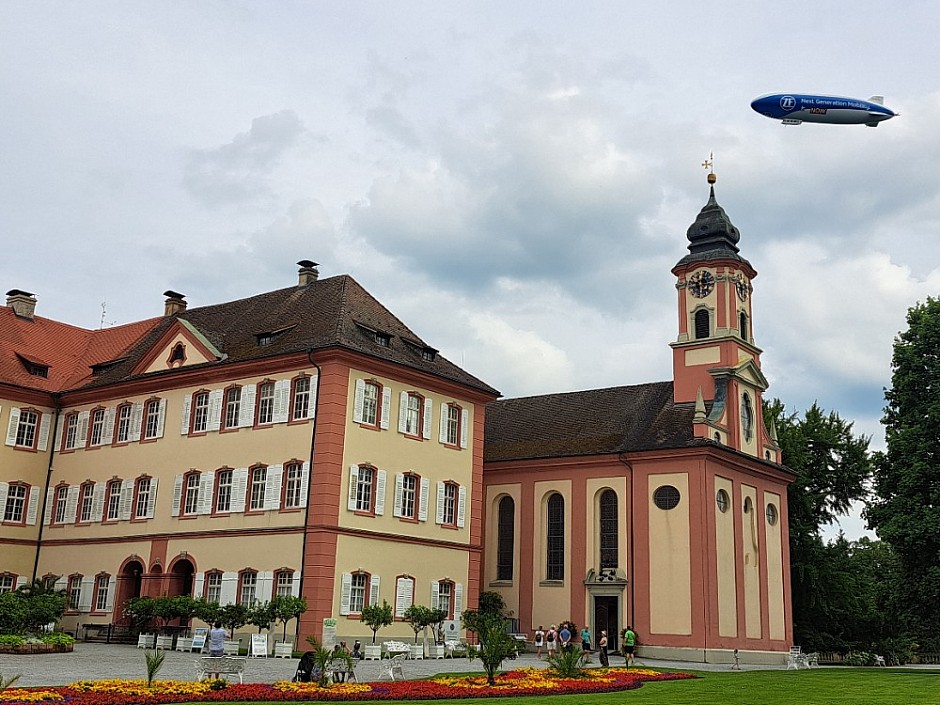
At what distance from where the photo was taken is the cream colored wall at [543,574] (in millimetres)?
44531

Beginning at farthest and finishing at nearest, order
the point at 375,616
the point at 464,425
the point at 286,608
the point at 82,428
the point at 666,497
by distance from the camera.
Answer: the point at 82,428, the point at 666,497, the point at 464,425, the point at 375,616, the point at 286,608

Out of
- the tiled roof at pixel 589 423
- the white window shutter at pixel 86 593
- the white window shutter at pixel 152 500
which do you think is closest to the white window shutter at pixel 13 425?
the white window shutter at pixel 86 593

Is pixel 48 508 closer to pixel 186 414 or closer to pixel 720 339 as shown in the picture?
pixel 186 414

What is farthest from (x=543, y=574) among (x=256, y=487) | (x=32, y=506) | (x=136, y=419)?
(x=32, y=506)

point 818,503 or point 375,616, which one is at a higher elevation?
point 818,503

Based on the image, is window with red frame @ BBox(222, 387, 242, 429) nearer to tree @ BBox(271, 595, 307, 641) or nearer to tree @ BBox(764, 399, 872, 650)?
tree @ BBox(271, 595, 307, 641)

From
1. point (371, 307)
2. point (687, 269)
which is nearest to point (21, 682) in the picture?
point (371, 307)

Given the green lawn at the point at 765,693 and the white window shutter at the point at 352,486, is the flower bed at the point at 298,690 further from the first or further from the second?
the white window shutter at the point at 352,486

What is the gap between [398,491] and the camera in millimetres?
36906

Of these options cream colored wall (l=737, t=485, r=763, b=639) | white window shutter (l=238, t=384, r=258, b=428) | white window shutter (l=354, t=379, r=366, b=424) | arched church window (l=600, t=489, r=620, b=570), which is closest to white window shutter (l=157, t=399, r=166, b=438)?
white window shutter (l=238, t=384, r=258, b=428)

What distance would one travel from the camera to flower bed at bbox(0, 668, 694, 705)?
16891 mm

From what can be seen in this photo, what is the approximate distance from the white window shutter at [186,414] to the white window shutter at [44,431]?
8.49 m

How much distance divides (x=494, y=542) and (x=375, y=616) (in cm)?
1430

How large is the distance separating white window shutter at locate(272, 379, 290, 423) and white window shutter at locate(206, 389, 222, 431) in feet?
9.19
